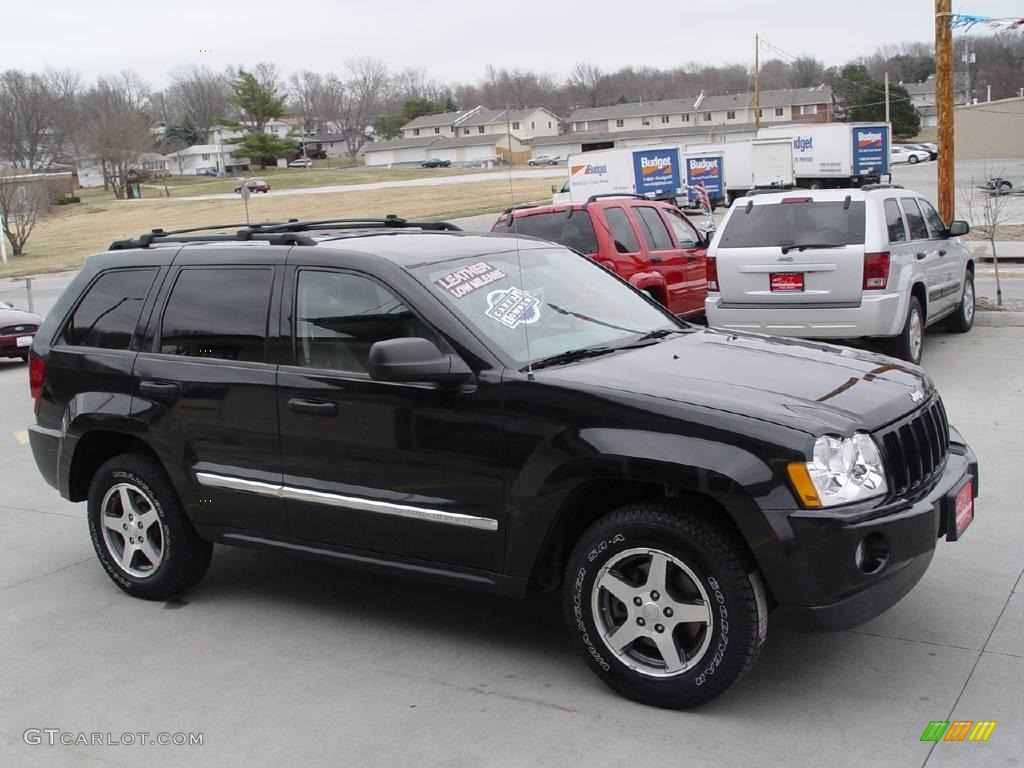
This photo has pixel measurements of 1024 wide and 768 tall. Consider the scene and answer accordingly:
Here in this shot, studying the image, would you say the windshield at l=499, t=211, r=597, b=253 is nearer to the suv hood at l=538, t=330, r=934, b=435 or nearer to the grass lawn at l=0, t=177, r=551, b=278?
→ the suv hood at l=538, t=330, r=934, b=435

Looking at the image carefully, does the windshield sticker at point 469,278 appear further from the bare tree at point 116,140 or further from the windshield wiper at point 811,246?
the bare tree at point 116,140

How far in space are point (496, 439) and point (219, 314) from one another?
1.72 metres

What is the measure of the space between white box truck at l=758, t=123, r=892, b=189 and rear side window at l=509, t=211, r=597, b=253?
117ft

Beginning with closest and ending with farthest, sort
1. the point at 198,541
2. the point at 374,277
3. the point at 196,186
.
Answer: the point at 374,277
the point at 198,541
the point at 196,186

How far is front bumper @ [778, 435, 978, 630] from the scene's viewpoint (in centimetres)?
370

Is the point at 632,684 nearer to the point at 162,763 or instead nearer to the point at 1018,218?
the point at 162,763

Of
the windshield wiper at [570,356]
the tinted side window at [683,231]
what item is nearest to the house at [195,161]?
the tinted side window at [683,231]

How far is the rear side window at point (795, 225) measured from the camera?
10203 millimetres

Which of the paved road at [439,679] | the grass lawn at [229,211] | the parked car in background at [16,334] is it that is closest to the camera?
the paved road at [439,679]

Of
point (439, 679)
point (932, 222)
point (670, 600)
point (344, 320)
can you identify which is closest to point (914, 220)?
point (932, 222)

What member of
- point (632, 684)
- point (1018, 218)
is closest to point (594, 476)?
point (632, 684)

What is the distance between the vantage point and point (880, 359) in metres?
4.96

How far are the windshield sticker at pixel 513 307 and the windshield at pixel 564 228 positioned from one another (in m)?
7.09

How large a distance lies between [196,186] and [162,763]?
97053 mm
